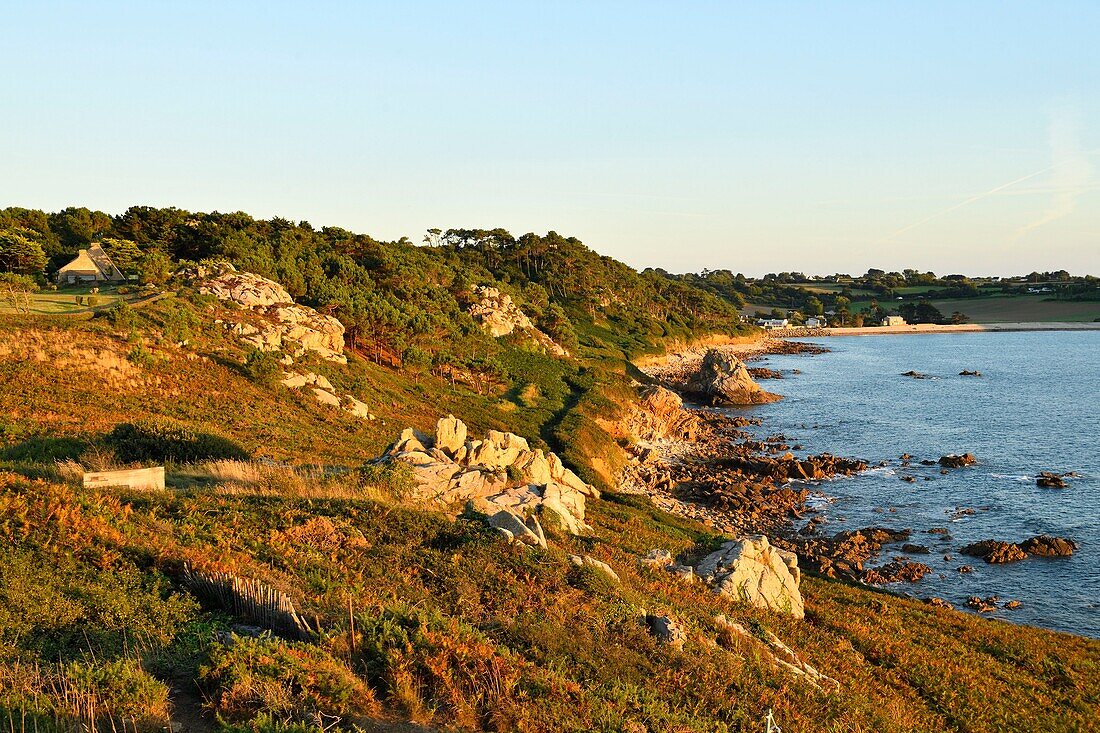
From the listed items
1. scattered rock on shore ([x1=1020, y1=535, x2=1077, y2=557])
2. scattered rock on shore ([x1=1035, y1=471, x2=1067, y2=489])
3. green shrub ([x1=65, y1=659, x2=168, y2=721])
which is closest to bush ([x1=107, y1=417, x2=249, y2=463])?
green shrub ([x1=65, y1=659, x2=168, y2=721])

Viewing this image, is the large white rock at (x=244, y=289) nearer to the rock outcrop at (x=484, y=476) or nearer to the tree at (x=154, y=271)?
the tree at (x=154, y=271)

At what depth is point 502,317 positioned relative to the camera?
89.7 m

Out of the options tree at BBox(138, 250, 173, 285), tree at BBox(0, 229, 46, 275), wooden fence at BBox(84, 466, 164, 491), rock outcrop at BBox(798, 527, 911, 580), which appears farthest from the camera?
tree at BBox(0, 229, 46, 275)

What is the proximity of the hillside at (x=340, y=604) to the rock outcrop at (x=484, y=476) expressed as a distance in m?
0.76

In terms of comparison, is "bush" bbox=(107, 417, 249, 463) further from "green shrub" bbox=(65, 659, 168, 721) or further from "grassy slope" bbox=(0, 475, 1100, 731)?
"green shrub" bbox=(65, 659, 168, 721)


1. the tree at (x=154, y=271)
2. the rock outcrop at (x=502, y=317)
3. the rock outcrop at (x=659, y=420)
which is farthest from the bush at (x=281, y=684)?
the rock outcrop at (x=502, y=317)

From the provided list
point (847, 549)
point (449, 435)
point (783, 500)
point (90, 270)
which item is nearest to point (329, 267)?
point (90, 270)

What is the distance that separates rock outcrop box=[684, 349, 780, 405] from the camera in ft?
305

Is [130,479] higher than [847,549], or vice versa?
[130,479]

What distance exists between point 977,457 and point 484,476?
55.2 metres

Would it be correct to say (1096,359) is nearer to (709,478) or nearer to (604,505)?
(709,478)

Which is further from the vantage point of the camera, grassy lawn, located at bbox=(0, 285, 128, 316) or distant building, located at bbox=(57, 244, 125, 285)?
distant building, located at bbox=(57, 244, 125, 285)

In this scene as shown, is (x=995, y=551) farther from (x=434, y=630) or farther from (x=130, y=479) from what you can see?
(x=130, y=479)

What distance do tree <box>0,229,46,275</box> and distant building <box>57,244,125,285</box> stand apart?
3021 millimetres
